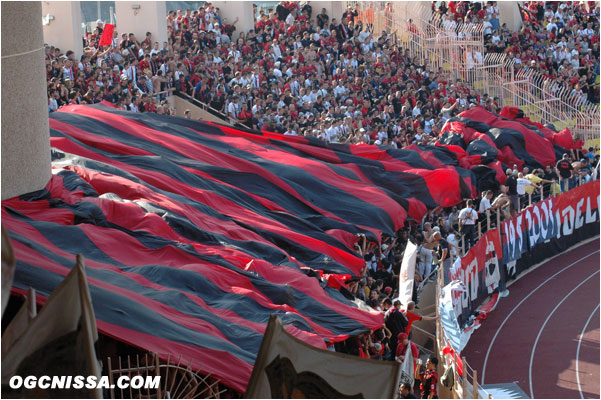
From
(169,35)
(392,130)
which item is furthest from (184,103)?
(392,130)

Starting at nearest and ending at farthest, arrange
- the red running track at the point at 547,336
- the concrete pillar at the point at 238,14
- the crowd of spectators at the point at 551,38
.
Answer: the red running track at the point at 547,336, the concrete pillar at the point at 238,14, the crowd of spectators at the point at 551,38

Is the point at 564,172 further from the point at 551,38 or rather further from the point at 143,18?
the point at 551,38

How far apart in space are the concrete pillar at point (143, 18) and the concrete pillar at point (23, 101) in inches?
480

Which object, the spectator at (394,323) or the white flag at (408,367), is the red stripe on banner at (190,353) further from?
the spectator at (394,323)

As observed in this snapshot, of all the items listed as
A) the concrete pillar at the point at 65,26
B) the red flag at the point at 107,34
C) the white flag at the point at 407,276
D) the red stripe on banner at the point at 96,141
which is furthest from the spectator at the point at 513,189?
the concrete pillar at the point at 65,26

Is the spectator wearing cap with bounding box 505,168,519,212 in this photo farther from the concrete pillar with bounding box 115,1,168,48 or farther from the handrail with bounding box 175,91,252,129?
the concrete pillar with bounding box 115,1,168,48

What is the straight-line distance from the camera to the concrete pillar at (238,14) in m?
26.1

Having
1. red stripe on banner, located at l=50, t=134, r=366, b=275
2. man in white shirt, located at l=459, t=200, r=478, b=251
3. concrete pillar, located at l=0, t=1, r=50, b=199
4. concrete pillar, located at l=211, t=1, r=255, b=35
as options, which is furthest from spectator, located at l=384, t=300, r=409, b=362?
concrete pillar, located at l=211, t=1, r=255, b=35

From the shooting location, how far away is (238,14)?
26.2 metres

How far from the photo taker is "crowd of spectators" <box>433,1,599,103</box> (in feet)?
97.0

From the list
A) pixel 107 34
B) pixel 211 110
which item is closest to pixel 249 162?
pixel 211 110

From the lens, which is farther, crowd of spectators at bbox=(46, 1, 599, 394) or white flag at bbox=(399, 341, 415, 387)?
crowd of spectators at bbox=(46, 1, 599, 394)

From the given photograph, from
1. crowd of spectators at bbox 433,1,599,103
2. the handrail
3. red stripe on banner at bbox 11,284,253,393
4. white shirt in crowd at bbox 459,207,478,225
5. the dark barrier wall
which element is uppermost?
crowd of spectators at bbox 433,1,599,103

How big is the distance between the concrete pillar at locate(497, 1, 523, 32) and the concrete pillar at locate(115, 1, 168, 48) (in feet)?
45.7
